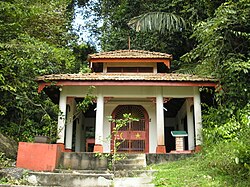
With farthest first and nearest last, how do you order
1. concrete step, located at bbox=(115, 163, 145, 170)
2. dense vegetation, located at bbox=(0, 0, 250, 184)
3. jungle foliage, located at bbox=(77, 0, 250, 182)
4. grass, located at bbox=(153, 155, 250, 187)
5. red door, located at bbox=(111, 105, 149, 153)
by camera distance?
red door, located at bbox=(111, 105, 149, 153) < concrete step, located at bbox=(115, 163, 145, 170) < dense vegetation, located at bbox=(0, 0, 250, 184) < jungle foliage, located at bbox=(77, 0, 250, 182) < grass, located at bbox=(153, 155, 250, 187)

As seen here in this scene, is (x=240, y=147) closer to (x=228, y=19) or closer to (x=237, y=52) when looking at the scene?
(x=228, y=19)

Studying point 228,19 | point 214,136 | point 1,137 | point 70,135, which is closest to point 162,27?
point 228,19

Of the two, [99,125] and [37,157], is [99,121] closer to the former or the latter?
A: [99,125]

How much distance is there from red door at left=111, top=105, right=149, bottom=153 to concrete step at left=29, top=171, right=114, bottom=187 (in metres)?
5.37

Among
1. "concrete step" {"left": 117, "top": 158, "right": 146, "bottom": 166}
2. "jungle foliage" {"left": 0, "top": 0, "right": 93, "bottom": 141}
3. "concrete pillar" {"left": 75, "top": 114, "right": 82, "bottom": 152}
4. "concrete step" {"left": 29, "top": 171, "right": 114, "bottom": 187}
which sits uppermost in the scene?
"jungle foliage" {"left": 0, "top": 0, "right": 93, "bottom": 141}

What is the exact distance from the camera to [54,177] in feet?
21.6

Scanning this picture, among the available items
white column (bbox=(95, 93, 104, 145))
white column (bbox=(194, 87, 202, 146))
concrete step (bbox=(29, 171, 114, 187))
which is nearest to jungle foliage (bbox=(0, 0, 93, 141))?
white column (bbox=(95, 93, 104, 145))

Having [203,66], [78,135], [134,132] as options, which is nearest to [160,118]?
[134,132]

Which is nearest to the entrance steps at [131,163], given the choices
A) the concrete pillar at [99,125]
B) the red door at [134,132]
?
the concrete pillar at [99,125]

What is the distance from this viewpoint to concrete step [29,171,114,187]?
646cm

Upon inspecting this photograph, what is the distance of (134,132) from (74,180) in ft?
19.5

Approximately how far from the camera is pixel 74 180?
652cm

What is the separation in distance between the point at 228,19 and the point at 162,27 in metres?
6.30

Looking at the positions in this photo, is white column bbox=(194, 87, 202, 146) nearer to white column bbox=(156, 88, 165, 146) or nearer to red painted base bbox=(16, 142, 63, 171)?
white column bbox=(156, 88, 165, 146)
